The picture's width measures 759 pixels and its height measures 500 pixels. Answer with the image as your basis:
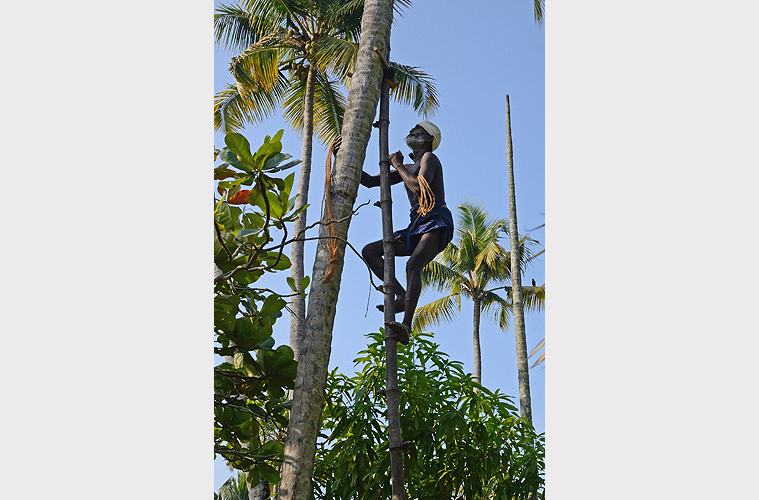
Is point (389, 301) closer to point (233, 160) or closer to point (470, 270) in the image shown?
point (233, 160)

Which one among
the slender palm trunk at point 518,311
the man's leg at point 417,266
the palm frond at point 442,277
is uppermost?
the palm frond at point 442,277

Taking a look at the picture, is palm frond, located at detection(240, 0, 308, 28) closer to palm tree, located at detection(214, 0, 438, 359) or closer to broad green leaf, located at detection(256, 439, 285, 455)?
palm tree, located at detection(214, 0, 438, 359)

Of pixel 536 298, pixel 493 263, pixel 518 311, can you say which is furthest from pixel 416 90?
pixel 493 263

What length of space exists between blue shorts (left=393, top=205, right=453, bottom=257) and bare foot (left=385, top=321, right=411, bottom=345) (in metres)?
0.37

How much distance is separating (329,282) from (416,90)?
673cm

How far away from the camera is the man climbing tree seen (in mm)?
2650

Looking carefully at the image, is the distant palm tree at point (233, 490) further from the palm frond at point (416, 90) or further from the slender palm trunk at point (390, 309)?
the slender palm trunk at point (390, 309)

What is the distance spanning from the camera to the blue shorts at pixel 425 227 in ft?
8.88

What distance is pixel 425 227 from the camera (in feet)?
8.88

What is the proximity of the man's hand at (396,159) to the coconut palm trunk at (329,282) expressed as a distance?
118 mm

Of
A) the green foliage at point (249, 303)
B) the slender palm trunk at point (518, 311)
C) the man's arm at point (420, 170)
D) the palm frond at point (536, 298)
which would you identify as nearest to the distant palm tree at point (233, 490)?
the palm frond at point (536, 298)
